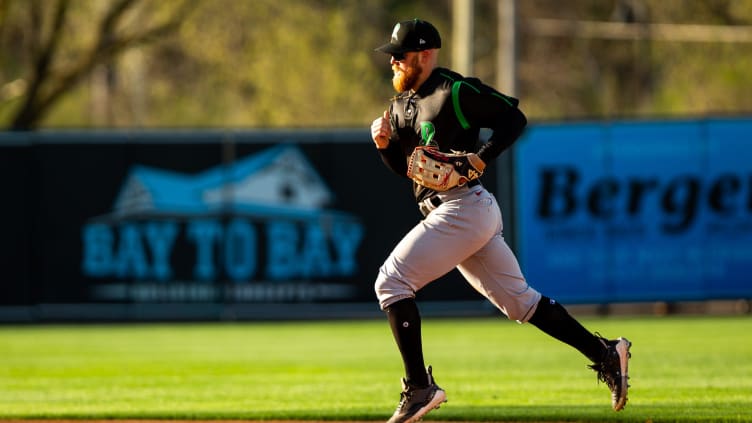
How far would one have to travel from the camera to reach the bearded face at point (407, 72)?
691cm

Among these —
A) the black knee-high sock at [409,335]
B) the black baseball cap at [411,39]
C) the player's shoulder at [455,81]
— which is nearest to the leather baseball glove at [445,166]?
the player's shoulder at [455,81]

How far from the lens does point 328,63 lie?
29.8 metres

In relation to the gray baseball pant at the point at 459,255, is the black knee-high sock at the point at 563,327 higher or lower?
lower

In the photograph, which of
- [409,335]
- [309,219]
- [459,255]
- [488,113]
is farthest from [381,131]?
[309,219]

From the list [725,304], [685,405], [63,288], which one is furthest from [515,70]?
[685,405]

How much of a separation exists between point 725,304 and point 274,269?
6.91 m

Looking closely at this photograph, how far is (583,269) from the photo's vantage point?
1883 cm

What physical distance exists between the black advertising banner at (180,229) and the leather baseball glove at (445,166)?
39.4 ft

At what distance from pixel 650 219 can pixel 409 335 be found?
12453 mm

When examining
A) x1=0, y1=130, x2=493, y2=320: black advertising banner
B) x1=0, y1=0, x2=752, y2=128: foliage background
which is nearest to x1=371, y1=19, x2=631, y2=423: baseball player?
x1=0, y1=130, x2=493, y2=320: black advertising banner

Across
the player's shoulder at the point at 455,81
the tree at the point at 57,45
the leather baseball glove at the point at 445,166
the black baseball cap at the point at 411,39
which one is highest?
the tree at the point at 57,45

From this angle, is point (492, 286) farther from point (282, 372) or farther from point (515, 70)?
point (515, 70)

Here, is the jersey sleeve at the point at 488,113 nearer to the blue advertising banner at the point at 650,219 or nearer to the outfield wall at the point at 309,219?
the outfield wall at the point at 309,219

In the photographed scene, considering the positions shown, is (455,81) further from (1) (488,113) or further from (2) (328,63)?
(2) (328,63)
